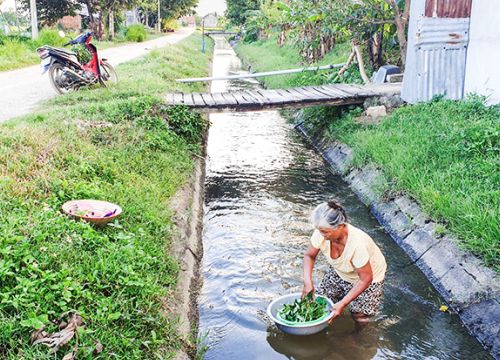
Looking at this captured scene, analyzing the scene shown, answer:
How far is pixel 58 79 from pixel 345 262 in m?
8.72

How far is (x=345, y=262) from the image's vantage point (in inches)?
152

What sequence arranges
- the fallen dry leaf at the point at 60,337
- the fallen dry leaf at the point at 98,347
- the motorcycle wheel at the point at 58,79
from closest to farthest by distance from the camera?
the fallen dry leaf at the point at 60,337, the fallen dry leaf at the point at 98,347, the motorcycle wheel at the point at 58,79


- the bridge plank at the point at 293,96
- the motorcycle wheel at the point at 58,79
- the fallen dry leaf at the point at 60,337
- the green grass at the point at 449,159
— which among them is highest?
the motorcycle wheel at the point at 58,79

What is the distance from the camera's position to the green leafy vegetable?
379 centimetres

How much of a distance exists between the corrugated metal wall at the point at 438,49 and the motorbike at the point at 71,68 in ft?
22.1

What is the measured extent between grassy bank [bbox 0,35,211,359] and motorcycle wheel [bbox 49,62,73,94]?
2.88 meters

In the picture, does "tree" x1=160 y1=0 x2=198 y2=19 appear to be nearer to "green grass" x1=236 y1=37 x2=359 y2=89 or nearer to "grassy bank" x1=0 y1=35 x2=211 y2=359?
"green grass" x1=236 y1=37 x2=359 y2=89

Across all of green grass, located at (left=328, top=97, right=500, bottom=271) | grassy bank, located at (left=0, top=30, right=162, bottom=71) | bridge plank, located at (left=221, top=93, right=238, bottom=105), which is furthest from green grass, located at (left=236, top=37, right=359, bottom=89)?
grassy bank, located at (left=0, top=30, right=162, bottom=71)

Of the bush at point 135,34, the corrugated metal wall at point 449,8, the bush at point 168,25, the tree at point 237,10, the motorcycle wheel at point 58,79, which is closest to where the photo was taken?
the corrugated metal wall at point 449,8

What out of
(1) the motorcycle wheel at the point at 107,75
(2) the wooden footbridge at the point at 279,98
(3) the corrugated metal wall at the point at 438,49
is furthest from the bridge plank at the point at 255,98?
(1) the motorcycle wheel at the point at 107,75

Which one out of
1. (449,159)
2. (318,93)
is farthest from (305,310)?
(318,93)

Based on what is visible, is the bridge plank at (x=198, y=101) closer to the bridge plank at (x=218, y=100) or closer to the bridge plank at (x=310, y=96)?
the bridge plank at (x=218, y=100)

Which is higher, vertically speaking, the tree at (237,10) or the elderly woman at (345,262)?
the tree at (237,10)

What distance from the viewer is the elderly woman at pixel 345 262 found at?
352 cm
